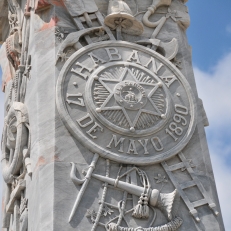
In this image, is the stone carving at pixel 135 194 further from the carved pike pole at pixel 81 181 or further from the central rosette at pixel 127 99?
the central rosette at pixel 127 99

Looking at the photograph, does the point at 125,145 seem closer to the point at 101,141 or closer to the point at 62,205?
the point at 101,141

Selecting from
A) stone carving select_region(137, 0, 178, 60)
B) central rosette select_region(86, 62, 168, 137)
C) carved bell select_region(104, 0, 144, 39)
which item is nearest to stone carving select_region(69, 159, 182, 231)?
central rosette select_region(86, 62, 168, 137)

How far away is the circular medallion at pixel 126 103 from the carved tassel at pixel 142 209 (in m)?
0.69

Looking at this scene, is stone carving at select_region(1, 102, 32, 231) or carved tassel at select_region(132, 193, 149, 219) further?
stone carving at select_region(1, 102, 32, 231)

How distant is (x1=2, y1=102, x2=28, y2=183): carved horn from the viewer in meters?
14.1

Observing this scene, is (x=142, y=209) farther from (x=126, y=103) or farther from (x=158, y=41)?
(x=158, y=41)

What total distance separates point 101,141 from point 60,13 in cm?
275

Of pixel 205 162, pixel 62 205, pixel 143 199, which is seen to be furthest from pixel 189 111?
pixel 62 205

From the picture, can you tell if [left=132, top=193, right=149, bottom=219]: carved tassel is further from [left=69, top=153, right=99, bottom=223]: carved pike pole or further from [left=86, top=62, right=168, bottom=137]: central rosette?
[left=86, top=62, right=168, bottom=137]: central rosette

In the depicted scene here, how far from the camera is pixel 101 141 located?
13242 millimetres

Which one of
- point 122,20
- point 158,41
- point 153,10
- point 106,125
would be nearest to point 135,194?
point 106,125

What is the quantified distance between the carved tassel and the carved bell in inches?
131

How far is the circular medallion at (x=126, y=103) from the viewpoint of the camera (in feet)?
43.6

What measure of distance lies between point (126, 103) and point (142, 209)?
75.4 inches
